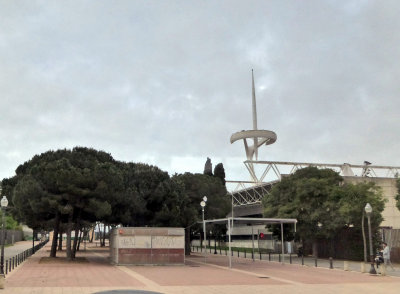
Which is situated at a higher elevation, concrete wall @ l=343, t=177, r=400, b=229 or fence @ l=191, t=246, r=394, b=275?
concrete wall @ l=343, t=177, r=400, b=229

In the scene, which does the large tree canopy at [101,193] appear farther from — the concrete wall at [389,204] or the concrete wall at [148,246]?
the concrete wall at [389,204]

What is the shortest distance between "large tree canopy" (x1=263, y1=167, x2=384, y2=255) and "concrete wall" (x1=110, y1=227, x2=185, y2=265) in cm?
1074

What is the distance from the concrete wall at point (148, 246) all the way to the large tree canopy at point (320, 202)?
10.7 m

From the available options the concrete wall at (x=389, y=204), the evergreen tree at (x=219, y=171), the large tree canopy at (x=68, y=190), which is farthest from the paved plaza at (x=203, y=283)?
the evergreen tree at (x=219, y=171)

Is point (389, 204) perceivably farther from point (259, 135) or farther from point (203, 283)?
point (203, 283)

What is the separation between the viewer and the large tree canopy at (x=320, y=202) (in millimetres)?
35188

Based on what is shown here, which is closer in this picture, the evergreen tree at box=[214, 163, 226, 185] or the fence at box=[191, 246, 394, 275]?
the fence at box=[191, 246, 394, 275]

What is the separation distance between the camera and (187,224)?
141 feet

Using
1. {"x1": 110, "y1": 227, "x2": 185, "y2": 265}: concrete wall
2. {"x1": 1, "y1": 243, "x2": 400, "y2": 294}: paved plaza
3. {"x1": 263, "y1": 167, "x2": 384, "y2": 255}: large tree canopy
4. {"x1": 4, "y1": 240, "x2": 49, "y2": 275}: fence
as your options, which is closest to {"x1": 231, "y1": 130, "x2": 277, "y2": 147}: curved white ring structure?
{"x1": 263, "y1": 167, "x2": 384, "y2": 255}: large tree canopy

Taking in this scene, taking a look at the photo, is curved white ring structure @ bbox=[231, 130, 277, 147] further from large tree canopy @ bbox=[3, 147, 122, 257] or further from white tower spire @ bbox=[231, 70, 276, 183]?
large tree canopy @ bbox=[3, 147, 122, 257]

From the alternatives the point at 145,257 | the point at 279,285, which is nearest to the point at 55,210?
the point at 145,257

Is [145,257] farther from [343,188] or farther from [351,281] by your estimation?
[343,188]

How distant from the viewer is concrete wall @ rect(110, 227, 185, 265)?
31.3 meters

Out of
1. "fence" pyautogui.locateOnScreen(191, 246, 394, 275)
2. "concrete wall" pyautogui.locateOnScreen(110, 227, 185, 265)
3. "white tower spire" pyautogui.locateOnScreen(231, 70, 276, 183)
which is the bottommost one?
"fence" pyautogui.locateOnScreen(191, 246, 394, 275)
